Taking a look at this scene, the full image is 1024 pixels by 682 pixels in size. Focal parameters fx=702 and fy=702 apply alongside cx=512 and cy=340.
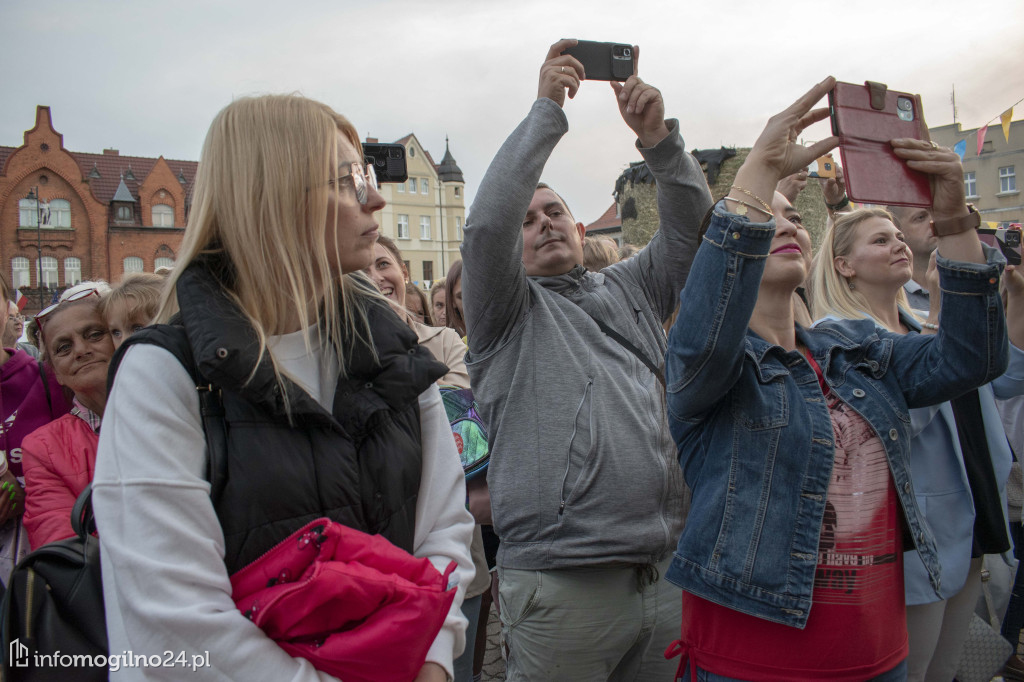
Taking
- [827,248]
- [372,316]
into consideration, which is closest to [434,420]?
[372,316]

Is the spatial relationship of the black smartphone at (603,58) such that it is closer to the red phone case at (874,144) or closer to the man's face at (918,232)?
the red phone case at (874,144)

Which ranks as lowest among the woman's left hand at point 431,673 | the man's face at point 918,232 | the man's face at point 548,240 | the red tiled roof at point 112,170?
the woman's left hand at point 431,673

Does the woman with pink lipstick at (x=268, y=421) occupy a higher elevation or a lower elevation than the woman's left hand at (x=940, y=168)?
lower

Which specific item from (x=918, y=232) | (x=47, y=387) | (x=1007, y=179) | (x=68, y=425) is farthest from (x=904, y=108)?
(x=1007, y=179)

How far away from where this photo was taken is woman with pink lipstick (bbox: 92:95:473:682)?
1.25m

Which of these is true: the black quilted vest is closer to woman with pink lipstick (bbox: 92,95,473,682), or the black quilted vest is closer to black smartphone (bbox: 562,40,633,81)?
woman with pink lipstick (bbox: 92,95,473,682)

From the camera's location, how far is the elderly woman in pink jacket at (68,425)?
2.34 m

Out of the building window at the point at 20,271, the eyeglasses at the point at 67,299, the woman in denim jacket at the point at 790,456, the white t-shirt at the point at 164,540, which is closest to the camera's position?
the white t-shirt at the point at 164,540

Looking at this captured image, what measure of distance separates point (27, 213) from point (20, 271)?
3148mm

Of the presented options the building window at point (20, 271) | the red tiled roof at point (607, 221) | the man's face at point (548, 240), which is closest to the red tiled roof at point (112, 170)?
the building window at point (20, 271)

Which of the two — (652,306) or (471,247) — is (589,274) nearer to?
(652,306)

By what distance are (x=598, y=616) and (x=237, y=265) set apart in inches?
57.4

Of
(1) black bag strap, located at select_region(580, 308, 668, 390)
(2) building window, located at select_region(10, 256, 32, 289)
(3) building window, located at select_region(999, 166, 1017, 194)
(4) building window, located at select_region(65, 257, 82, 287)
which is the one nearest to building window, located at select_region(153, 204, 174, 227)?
(4) building window, located at select_region(65, 257, 82, 287)

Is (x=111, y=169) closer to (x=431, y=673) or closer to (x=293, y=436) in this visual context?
(x=293, y=436)
